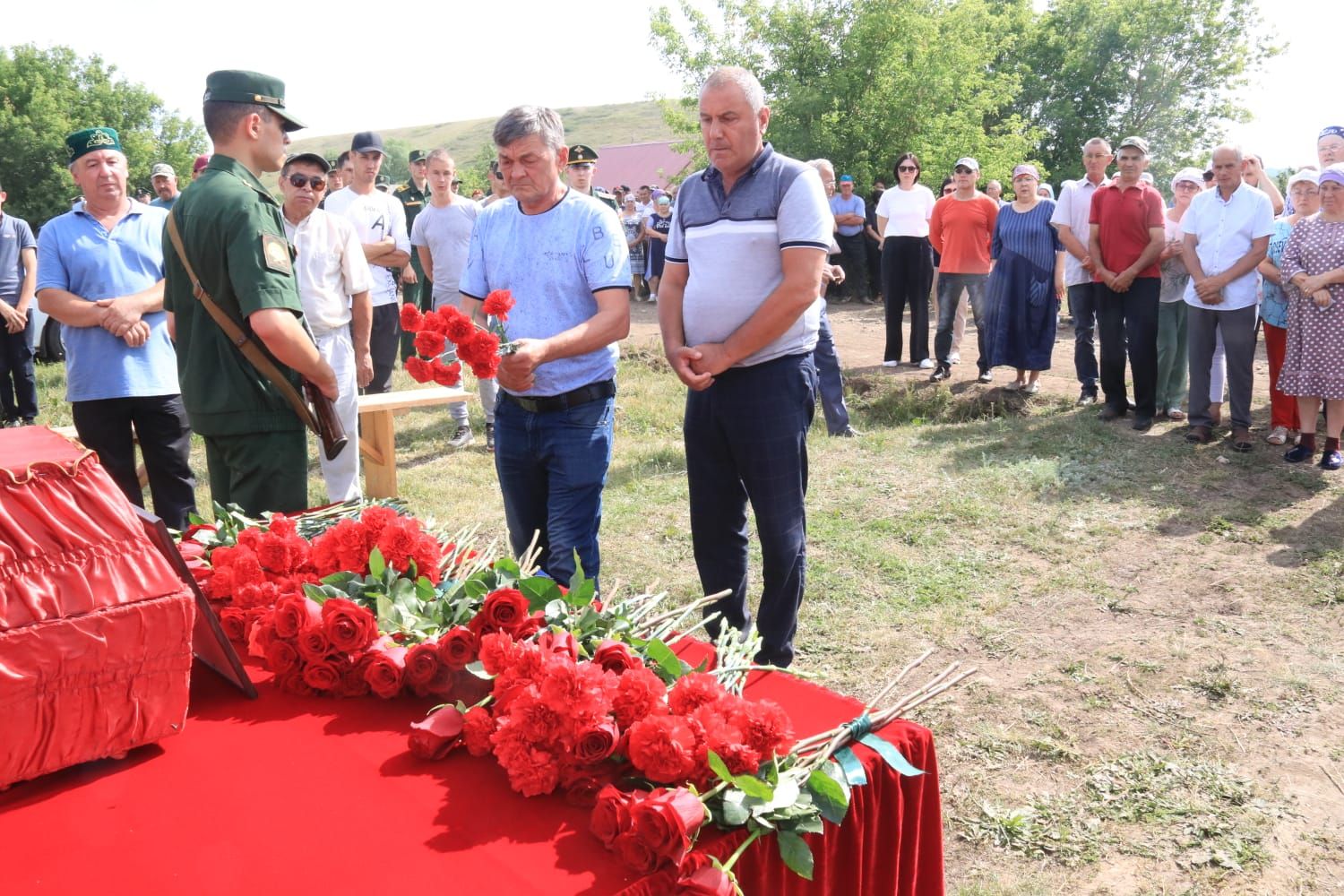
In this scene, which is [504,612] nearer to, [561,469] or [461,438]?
[561,469]

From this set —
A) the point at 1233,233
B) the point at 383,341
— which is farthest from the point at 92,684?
the point at 1233,233

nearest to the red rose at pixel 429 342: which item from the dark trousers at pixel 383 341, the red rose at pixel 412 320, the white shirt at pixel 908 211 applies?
the red rose at pixel 412 320

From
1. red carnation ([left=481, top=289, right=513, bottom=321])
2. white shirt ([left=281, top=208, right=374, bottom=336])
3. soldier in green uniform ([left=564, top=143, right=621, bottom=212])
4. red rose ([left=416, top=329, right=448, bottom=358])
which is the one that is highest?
soldier in green uniform ([left=564, top=143, right=621, bottom=212])

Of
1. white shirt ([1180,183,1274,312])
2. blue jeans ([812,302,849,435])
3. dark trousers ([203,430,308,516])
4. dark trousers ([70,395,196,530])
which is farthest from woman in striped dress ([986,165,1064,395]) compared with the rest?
dark trousers ([203,430,308,516])

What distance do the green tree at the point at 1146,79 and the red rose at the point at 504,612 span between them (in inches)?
1272

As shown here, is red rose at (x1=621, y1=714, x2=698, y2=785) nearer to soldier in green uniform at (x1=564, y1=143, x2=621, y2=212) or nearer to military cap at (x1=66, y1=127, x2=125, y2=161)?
military cap at (x1=66, y1=127, x2=125, y2=161)

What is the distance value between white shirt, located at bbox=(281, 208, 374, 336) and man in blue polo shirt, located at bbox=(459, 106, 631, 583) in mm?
1629

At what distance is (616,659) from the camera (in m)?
1.73

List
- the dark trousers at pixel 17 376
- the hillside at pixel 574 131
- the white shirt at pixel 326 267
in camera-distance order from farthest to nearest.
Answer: the hillside at pixel 574 131 < the dark trousers at pixel 17 376 < the white shirt at pixel 326 267

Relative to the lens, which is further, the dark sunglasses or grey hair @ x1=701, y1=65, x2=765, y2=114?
the dark sunglasses

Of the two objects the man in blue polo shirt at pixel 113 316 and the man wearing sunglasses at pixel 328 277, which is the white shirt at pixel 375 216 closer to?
the man wearing sunglasses at pixel 328 277

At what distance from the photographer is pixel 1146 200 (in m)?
7.32

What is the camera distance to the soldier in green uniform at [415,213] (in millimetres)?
9008

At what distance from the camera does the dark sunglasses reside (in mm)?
4652
